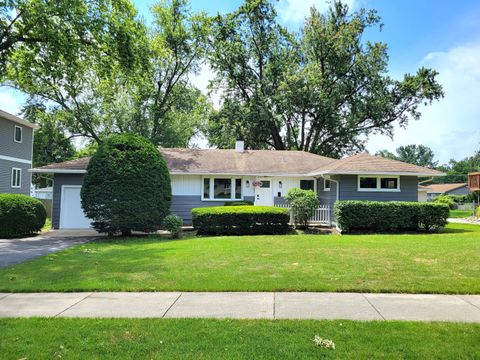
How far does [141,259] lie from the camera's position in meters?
9.59

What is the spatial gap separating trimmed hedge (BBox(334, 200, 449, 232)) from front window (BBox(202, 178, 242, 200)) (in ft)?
20.8

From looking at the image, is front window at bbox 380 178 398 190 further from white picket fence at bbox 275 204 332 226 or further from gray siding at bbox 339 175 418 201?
white picket fence at bbox 275 204 332 226

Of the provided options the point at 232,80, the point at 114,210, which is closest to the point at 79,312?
the point at 114,210

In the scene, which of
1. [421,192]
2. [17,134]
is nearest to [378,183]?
[421,192]

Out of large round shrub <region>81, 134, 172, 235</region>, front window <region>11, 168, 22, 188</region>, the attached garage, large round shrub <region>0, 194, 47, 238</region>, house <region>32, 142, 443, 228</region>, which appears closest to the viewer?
large round shrub <region>81, 134, 172, 235</region>

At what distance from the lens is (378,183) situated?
18188 millimetres

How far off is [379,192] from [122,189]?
39.4ft

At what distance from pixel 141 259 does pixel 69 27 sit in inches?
476

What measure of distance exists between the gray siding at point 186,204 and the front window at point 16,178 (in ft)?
38.9

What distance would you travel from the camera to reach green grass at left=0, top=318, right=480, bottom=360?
12.7 feet

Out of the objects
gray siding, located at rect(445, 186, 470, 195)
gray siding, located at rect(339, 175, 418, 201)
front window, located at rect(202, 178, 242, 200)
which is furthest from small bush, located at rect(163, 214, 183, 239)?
gray siding, located at rect(445, 186, 470, 195)

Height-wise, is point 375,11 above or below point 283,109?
above

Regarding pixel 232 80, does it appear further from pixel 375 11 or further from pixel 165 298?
pixel 165 298

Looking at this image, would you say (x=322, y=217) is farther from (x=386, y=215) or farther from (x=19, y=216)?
(x=19, y=216)
